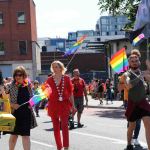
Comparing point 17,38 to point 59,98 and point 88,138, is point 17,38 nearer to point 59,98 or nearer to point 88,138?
point 88,138

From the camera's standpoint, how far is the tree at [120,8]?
1204 inches

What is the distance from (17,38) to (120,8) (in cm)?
2930

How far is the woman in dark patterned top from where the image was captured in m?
9.14

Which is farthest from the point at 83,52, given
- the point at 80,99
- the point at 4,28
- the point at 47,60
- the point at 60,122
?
the point at 60,122

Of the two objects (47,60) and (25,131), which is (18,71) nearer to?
(25,131)

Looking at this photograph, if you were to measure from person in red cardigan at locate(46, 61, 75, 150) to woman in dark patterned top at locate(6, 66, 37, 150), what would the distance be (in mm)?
713

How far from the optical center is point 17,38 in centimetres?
5969

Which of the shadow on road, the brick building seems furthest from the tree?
the brick building

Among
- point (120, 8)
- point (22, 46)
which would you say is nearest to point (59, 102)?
point (120, 8)

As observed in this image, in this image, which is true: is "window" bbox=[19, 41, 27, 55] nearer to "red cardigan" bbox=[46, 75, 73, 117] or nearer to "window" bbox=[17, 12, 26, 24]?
"window" bbox=[17, 12, 26, 24]

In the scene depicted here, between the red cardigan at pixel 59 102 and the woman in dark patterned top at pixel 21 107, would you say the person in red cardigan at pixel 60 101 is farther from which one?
the woman in dark patterned top at pixel 21 107

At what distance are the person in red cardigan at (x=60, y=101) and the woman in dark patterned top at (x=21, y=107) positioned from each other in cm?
71

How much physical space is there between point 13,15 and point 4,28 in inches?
70.0

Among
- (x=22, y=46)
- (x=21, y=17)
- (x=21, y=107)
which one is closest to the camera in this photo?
(x=21, y=107)
